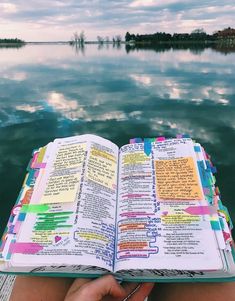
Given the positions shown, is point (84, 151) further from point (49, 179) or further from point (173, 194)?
point (173, 194)

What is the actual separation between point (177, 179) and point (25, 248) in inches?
35.8

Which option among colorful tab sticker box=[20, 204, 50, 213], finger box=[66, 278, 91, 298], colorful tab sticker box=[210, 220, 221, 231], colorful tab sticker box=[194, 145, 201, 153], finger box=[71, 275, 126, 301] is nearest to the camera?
finger box=[71, 275, 126, 301]

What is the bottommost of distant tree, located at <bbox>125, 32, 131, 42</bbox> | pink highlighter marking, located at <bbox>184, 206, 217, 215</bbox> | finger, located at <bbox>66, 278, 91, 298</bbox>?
finger, located at <bbox>66, 278, 91, 298</bbox>

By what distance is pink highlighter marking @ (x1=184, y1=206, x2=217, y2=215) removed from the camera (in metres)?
1.47

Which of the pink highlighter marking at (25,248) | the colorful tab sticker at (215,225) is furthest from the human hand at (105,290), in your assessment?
the colorful tab sticker at (215,225)

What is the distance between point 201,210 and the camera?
→ 4.88 ft

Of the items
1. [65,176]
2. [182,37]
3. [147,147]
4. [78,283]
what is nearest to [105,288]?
[78,283]

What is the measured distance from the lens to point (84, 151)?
1.86 m

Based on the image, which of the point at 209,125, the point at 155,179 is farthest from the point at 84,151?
the point at 209,125

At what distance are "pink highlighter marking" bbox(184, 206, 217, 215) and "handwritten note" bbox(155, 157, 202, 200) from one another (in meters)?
0.07

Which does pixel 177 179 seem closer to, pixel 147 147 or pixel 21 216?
pixel 147 147

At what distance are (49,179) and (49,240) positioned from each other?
45 cm

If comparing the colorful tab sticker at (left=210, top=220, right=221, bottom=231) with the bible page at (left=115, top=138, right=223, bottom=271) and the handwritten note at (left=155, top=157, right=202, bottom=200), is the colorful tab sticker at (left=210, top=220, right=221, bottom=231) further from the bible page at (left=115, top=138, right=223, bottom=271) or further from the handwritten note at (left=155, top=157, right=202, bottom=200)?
the handwritten note at (left=155, top=157, right=202, bottom=200)

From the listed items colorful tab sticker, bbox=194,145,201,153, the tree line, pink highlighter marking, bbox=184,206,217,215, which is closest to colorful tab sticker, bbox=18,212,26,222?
pink highlighter marking, bbox=184,206,217,215
